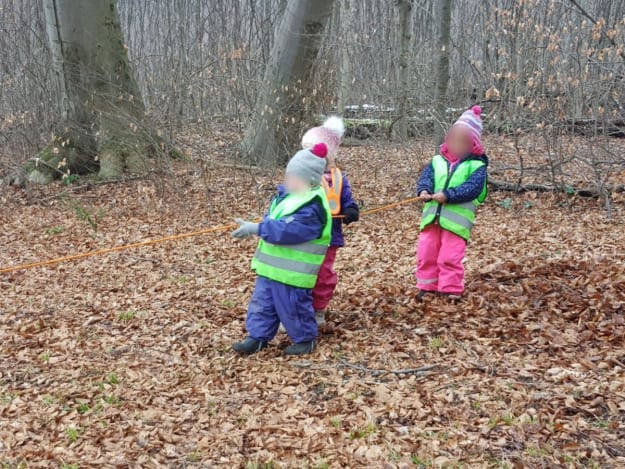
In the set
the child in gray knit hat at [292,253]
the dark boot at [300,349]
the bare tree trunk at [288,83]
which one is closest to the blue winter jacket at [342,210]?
the child in gray knit hat at [292,253]

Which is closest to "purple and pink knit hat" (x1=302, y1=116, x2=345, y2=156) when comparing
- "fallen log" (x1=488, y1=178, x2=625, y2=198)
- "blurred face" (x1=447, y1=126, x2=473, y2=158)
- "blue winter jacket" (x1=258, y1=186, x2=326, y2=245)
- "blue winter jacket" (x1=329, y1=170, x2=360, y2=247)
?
"blue winter jacket" (x1=329, y1=170, x2=360, y2=247)

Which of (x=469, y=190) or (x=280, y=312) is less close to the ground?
(x=469, y=190)

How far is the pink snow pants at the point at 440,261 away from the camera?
5301mm

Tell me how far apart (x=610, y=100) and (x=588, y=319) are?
6665 millimetres

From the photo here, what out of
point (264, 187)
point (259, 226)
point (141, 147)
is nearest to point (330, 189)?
point (259, 226)

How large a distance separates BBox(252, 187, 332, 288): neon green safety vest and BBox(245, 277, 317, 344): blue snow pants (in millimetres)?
70

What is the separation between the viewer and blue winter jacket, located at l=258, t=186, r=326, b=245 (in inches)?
174

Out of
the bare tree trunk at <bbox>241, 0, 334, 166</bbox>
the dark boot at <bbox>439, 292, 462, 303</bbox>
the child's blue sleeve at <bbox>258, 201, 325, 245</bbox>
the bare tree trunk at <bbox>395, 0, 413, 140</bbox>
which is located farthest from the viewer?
the bare tree trunk at <bbox>395, 0, 413, 140</bbox>

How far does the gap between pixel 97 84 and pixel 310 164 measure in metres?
7.57

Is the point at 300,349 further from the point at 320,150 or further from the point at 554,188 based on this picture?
the point at 554,188

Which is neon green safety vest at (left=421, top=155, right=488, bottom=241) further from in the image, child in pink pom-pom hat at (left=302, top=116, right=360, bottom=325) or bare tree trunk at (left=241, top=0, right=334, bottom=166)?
bare tree trunk at (left=241, top=0, right=334, bottom=166)

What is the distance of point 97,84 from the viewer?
10.8m

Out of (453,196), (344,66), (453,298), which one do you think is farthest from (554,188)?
(344,66)

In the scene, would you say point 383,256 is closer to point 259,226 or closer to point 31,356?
point 259,226
